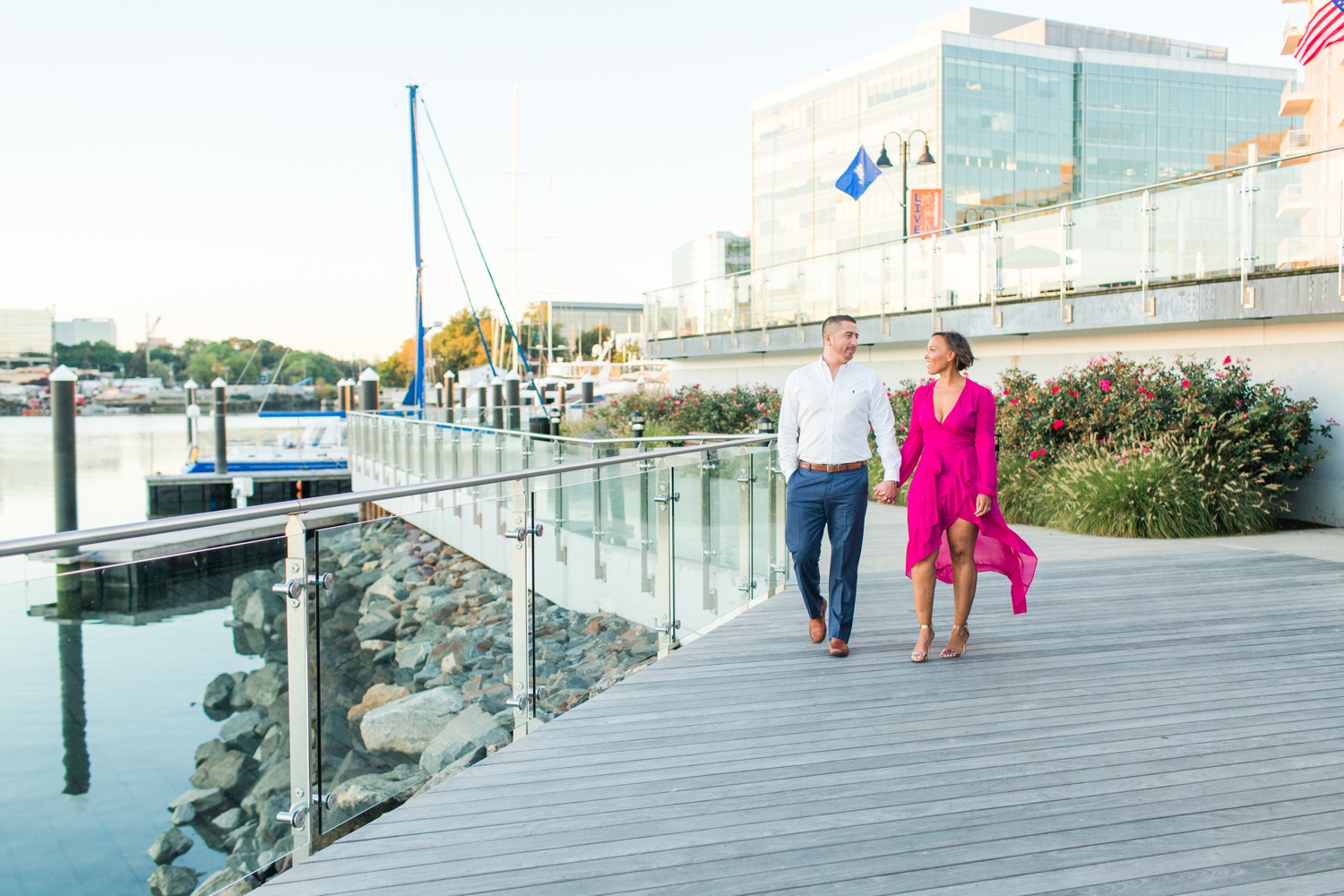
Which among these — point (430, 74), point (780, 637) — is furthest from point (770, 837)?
point (430, 74)

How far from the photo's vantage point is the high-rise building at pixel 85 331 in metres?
57.9

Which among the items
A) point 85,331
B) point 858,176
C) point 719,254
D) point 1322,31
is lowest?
point 85,331

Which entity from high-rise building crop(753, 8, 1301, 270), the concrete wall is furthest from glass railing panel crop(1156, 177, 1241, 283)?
high-rise building crop(753, 8, 1301, 270)

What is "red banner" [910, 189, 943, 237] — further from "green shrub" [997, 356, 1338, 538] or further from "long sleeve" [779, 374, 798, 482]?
"long sleeve" [779, 374, 798, 482]

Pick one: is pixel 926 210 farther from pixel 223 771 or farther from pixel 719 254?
pixel 719 254

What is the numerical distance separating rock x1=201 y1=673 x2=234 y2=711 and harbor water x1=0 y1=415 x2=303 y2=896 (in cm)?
2

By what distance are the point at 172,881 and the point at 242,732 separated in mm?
434

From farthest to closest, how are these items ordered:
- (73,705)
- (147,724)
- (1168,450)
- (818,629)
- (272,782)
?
1. (1168,450)
2. (818,629)
3. (272,782)
4. (147,724)
5. (73,705)

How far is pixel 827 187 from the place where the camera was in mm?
79000

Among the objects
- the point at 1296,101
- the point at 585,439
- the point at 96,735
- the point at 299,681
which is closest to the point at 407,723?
the point at 299,681

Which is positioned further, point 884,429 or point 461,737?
point 884,429

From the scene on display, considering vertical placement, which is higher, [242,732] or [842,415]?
[842,415]

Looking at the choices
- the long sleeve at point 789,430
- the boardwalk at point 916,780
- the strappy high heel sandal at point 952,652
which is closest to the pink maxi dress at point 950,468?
the strappy high heel sandal at point 952,652

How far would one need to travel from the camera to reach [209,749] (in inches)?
116
